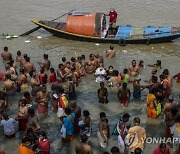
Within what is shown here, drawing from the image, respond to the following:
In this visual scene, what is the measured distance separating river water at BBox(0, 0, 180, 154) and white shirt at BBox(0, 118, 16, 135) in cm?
31

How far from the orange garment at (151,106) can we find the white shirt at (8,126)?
4321 millimetres

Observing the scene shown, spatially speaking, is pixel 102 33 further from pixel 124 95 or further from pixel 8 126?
pixel 8 126

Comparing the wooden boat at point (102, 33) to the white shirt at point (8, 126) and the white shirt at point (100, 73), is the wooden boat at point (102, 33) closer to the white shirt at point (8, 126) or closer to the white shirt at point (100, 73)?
the white shirt at point (100, 73)

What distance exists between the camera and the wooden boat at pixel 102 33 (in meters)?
20.2

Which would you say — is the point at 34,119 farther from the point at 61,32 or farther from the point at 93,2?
the point at 93,2

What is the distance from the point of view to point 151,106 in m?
12.4

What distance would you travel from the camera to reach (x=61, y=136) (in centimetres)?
1134

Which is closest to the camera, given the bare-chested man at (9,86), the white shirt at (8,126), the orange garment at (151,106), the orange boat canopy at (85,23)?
the white shirt at (8,126)

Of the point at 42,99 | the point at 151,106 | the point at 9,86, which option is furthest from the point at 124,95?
the point at 9,86

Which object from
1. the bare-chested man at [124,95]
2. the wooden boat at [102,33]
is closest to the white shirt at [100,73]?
the bare-chested man at [124,95]

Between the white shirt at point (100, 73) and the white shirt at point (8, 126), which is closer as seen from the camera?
the white shirt at point (8, 126)

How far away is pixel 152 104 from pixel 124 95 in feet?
4.62

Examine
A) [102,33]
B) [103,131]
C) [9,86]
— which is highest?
[102,33]

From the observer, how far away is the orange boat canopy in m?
20.2
